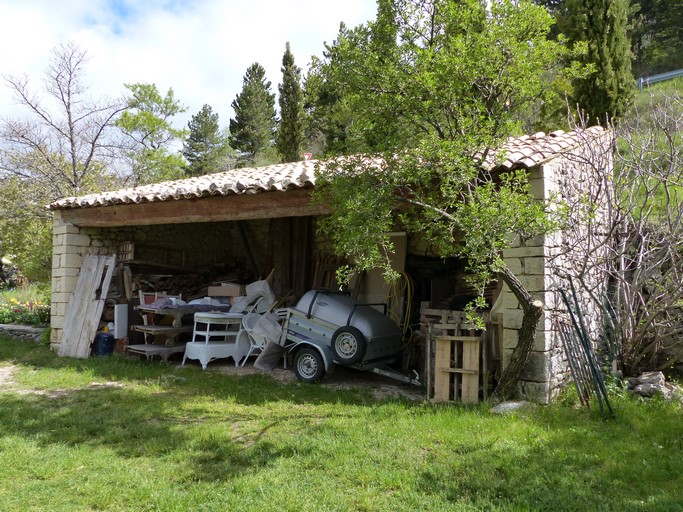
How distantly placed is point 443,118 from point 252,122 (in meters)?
27.9

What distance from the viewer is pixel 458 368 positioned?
5.43 m

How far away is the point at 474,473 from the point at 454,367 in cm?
196

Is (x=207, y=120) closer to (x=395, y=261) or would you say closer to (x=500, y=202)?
(x=395, y=261)

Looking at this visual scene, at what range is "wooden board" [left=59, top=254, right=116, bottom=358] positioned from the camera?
328 inches

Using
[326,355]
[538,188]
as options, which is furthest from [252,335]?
[538,188]

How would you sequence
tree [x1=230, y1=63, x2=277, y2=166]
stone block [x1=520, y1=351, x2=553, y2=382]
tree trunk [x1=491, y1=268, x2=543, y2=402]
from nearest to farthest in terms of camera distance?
1. tree trunk [x1=491, y1=268, x2=543, y2=402]
2. stone block [x1=520, y1=351, x2=553, y2=382]
3. tree [x1=230, y1=63, x2=277, y2=166]

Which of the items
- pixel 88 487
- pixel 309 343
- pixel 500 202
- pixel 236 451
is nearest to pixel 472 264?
pixel 500 202

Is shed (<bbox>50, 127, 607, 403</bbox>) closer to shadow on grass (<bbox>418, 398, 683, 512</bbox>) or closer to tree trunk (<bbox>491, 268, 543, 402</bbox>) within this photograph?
tree trunk (<bbox>491, 268, 543, 402</bbox>)

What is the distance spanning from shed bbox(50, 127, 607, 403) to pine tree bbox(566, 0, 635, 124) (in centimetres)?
463

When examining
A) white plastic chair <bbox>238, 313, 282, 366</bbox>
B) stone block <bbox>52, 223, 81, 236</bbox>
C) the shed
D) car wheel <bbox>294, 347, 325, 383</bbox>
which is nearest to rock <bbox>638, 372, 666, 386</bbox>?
the shed

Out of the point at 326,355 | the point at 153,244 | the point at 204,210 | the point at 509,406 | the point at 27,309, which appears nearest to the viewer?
the point at 509,406

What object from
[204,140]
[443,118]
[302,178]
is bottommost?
[302,178]

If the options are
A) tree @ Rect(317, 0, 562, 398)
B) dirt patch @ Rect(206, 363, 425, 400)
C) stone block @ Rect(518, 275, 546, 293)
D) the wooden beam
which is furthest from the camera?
the wooden beam

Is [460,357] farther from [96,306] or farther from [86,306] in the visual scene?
[86,306]
